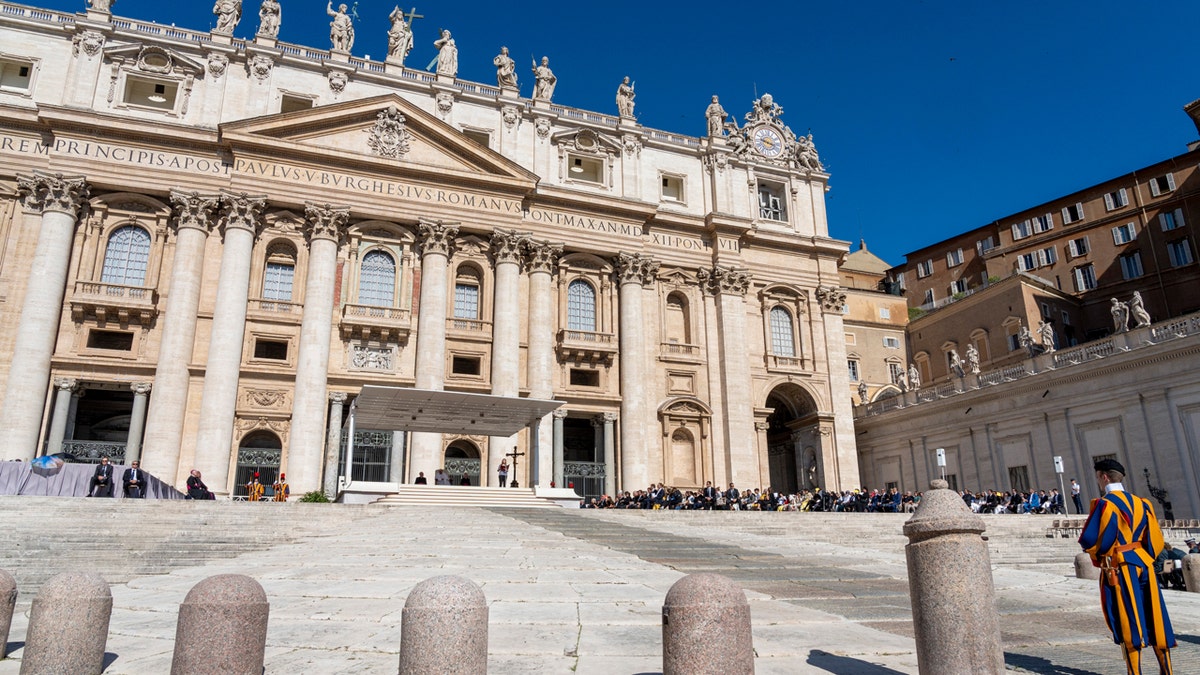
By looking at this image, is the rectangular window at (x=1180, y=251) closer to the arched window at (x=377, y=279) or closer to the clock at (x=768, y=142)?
the clock at (x=768, y=142)

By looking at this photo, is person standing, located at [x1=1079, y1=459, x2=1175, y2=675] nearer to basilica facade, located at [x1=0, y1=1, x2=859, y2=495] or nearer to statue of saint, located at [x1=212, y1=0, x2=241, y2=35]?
basilica facade, located at [x1=0, y1=1, x2=859, y2=495]

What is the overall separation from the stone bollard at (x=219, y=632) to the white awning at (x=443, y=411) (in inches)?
707

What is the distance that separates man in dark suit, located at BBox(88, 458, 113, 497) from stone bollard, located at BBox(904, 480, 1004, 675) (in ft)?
69.4

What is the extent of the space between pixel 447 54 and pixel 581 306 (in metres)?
13.5

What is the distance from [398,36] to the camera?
3606cm

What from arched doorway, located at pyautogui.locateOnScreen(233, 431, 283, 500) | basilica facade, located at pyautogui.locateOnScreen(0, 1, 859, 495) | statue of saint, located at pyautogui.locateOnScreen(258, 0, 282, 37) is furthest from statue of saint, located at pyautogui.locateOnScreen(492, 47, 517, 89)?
arched doorway, located at pyautogui.locateOnScreen(233, 431, 283, 500)

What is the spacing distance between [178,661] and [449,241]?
28633 mm

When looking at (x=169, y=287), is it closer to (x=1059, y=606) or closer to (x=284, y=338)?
(x=284, y=338)

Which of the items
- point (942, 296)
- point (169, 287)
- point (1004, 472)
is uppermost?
point (942, 296)

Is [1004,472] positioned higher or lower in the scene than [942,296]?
lower

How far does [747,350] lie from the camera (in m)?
37.2

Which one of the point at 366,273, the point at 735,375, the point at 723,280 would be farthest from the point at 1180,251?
the point at 366,273

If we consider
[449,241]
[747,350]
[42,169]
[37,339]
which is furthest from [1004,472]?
[42,169]

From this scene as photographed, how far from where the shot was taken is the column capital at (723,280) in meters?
37.3
